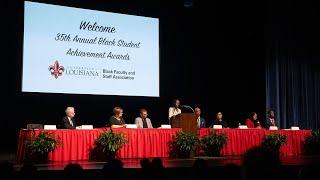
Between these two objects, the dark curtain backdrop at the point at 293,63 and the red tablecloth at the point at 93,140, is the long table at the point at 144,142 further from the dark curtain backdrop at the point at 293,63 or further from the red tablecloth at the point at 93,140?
the dark curtain backdrop at the point at 293,63

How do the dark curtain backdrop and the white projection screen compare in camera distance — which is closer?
the white projection screen

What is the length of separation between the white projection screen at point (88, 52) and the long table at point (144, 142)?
2096 millimetres

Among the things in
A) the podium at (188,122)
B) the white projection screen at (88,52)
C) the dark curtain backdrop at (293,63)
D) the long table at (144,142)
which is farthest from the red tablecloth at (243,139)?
the dark curtain backdrop at (293,63)

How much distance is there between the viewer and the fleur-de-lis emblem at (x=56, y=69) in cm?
943

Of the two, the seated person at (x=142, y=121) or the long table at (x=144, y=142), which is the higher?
the seated person at (x=142, y=121)

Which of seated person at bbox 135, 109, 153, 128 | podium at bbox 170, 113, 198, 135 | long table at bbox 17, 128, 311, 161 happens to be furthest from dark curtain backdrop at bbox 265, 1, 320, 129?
seated person at bbox 135, 109, 153, 128

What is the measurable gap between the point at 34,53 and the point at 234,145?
4543 mm

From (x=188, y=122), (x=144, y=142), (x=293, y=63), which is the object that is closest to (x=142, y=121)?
(x=144, y=142)

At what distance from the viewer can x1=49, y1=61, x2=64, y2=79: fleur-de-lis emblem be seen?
943cm

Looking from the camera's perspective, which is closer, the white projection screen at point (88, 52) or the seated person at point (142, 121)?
the seated person at point (142, 121)

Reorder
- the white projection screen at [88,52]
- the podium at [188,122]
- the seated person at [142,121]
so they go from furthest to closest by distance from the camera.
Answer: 1. the white projection screen at [88,52]
2. the seated person at [142,121]
3. the podium at [188,122]

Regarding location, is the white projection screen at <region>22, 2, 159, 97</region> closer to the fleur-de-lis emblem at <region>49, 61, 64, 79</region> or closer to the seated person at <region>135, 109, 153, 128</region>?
the fleur-de-lis emblem at <region>49, 61, 64, 79</region>

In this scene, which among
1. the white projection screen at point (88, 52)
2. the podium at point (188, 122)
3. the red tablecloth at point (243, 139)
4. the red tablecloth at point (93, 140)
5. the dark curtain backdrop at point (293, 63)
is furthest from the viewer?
the dark curtain backdrop at point (293, 63)

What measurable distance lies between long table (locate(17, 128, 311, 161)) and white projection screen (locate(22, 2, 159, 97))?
210 centimetres
